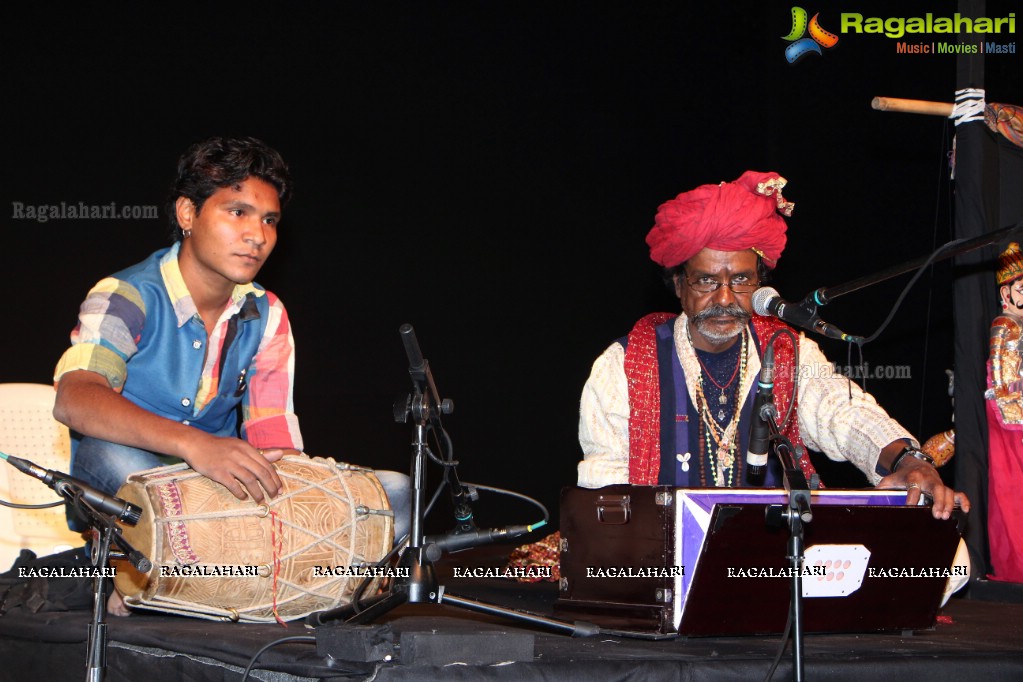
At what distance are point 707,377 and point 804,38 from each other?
2.70 metres

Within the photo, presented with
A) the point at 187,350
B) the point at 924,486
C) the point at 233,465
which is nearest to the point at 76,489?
the point at 233,465

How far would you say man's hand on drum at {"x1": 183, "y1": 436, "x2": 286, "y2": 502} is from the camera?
2303mm

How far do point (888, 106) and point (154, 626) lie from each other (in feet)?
8.33

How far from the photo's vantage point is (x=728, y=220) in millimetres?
3164

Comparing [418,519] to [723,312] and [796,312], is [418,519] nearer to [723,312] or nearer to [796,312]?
[796,312]

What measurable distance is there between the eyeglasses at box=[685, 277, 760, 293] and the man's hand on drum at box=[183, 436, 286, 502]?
1.51 metres

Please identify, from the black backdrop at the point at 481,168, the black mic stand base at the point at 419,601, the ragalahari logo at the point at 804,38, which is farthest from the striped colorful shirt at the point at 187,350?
the ragalahari logo at the point at 804,38

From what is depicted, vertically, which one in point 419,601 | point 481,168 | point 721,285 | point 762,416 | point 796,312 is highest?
point 481,168

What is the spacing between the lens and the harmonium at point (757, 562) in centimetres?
215

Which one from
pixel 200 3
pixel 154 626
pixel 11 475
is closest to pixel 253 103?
pixel 200 3

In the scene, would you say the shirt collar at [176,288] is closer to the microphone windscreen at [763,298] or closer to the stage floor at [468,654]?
the stage floor at [468,654]

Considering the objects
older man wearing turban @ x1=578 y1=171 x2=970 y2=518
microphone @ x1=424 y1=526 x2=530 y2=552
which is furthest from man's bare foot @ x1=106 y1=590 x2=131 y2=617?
older man wearing turban @ x1=578 y1=171 x2=970 y2=518

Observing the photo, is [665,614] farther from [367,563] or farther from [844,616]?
[367,563]

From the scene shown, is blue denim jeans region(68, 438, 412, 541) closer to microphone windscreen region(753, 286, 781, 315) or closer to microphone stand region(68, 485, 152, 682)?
microphone stand region(68, 485, 152, 682)
